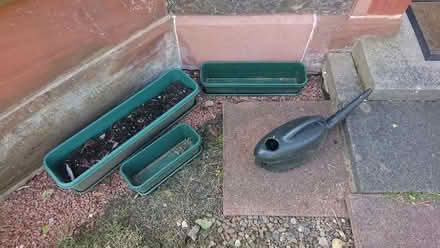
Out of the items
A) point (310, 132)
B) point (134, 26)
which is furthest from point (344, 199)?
point (134, 26)

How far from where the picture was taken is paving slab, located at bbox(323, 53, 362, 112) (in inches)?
80.4

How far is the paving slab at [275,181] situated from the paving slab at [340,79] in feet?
0.73

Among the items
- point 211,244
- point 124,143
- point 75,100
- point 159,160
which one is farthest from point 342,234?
point 75,100

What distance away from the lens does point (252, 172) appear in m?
1.90

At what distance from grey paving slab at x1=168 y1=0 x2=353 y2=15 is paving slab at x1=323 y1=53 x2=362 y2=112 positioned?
0.34 metres

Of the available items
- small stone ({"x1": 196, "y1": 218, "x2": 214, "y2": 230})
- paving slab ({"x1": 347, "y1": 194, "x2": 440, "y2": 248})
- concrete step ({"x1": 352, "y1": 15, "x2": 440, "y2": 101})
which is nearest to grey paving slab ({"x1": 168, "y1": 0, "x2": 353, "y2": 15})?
concrete step ({"x1": 352, "y1": 15, "x2": 440, "y2": 101})

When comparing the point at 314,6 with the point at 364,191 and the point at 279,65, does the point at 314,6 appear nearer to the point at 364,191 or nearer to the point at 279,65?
the point at 279,65

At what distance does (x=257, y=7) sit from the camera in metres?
1.94

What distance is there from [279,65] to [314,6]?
45 cm

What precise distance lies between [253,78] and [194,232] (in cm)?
116

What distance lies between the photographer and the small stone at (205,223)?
70.1 inches

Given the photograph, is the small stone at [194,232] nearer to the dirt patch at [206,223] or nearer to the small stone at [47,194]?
the dirt patch at [206,223]

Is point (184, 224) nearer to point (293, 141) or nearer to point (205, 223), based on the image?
point (205, 223)

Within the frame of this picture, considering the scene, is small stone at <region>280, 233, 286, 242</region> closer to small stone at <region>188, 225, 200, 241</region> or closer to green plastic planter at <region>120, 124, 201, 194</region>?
small stone at <region>188, 225, 200, 241</region>
